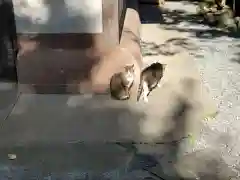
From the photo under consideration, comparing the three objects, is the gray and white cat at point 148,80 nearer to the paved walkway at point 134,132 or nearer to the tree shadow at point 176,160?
the paved walkway at point 134,132

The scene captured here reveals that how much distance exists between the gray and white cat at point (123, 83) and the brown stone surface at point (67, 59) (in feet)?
0.67

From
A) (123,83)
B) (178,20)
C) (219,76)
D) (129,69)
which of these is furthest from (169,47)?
(123,83)

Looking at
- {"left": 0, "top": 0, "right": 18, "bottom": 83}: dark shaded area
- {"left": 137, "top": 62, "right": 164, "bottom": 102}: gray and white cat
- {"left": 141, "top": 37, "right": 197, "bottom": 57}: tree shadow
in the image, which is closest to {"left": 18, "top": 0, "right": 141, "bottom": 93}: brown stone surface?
{"left": 0, "top": 0, "right": 18, "bottom": 83}: dark shaded area

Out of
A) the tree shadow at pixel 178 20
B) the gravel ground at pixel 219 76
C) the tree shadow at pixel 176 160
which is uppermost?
the tree shadow at pixel 178 20

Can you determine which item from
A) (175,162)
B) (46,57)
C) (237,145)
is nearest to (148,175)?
(175,162)

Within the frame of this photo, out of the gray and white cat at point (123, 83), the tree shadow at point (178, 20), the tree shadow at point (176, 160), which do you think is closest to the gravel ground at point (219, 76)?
the tree shadow at point (178, 20)

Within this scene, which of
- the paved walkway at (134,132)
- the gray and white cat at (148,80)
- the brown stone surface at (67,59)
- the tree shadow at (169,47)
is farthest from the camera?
the tree shadow at (169,47)

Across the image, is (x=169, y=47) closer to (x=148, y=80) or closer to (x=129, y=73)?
(x=148, y=80)

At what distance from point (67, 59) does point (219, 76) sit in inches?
84.5

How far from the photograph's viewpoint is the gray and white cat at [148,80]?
577 centimetres

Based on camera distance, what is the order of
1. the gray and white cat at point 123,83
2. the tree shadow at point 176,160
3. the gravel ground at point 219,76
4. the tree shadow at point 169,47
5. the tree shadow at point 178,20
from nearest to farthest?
the tree shadow at point 176,160
the gravel ground at point 219,76
the gray and white cat at point 123,83
the tree shadow at point 169,47
the tree shadow at point 178,20

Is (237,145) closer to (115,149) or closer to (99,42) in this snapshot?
(115,149)

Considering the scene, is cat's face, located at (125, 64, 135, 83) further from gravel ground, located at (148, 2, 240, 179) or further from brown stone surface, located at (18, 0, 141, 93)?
gravel ground, located at (148, 2, 240, 179)

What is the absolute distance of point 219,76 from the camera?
6.66 metres
